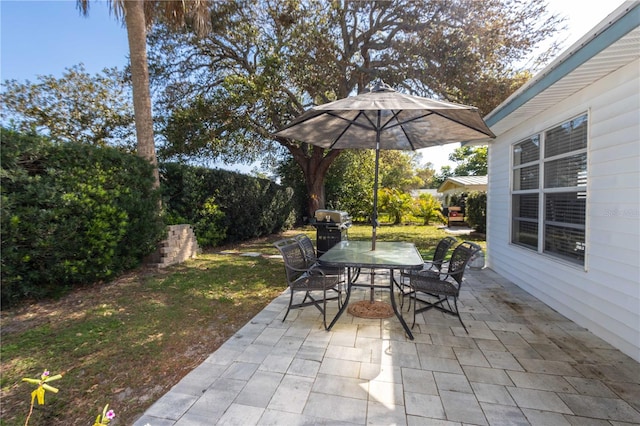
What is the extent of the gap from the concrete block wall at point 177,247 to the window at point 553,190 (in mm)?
6555

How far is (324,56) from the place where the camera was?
7676 mm

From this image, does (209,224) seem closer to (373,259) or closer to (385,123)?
(385,123)

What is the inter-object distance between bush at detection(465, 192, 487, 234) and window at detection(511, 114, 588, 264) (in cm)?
571

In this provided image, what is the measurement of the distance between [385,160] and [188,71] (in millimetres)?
10526

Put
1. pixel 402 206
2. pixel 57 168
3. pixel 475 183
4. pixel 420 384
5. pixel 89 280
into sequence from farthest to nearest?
pixel 402 206 → pixel 475 183 → pixel 89 280 → pixel 57 168 → pixel 420 384

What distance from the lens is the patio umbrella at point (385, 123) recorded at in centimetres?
275

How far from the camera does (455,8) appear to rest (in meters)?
6.84

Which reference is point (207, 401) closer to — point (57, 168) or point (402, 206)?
point (57, 168)

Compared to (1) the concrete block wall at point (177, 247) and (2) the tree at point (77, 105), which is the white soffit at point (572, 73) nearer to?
(1) the concrete block wall at point (177, 247)

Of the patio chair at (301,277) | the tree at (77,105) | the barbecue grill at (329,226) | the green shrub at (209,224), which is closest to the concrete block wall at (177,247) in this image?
the green shrub at (209,224)

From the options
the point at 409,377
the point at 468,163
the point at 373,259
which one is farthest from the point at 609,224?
the point at 468,163

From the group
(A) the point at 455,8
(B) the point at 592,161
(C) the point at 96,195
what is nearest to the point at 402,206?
(A) the point at 455,8

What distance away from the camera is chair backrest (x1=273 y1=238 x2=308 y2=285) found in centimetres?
326

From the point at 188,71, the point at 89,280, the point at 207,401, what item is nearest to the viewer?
the point at 207,401
